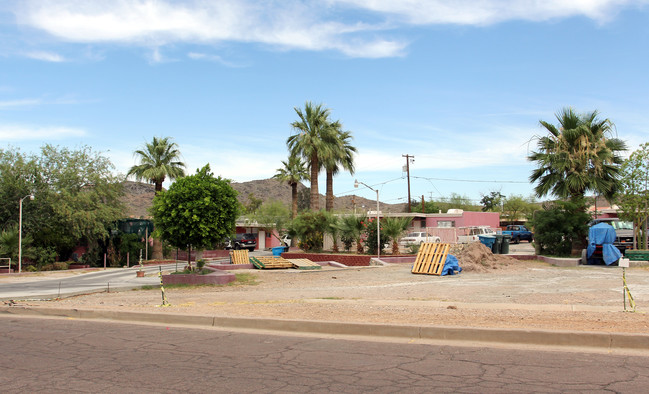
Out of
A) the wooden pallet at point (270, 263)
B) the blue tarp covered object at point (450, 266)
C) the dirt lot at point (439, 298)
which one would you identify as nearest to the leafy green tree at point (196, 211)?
Result: the dirt lot at point (439, 298)

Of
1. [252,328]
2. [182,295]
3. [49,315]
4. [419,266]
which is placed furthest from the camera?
[419,266]

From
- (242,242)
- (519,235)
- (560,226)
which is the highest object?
(560,226)

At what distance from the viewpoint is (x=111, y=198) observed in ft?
128

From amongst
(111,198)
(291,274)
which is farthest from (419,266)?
(111,198)

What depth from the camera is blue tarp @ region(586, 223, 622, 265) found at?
2447cm

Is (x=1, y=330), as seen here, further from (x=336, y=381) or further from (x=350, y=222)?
(x=350, y=222)

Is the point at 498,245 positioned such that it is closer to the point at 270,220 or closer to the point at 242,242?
the point at 242,242

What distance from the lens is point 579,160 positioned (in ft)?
87.3

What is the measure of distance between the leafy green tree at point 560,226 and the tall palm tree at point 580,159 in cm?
68

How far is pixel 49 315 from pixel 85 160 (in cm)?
2785

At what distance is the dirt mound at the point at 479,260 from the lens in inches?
952

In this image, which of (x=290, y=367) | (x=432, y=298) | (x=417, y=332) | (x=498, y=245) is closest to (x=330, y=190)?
(x=498, y=245)

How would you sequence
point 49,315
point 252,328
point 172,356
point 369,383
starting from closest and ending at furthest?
point 369,383
point 172,356
point 252,328
point 49,315

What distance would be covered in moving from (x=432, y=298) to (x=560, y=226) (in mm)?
16141
